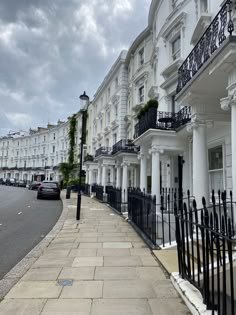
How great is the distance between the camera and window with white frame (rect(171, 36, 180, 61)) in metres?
13.7

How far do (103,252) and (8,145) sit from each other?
80200 mm

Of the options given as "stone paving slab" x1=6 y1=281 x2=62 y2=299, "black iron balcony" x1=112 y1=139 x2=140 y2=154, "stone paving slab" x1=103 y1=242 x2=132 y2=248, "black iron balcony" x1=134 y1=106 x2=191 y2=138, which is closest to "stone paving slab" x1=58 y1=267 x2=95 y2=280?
"stone paving slab" x1=6 y1=281 x2=62 y2=299

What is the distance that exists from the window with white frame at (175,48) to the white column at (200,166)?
26.1 ft

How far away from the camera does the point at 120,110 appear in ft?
79.0

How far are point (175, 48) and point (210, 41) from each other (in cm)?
896

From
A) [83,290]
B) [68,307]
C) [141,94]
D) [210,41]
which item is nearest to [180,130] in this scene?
[210,41]

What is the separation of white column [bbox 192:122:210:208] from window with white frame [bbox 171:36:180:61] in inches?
313

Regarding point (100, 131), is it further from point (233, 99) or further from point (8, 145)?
point (8, 145)

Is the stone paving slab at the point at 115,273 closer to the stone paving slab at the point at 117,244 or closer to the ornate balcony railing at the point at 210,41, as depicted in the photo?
the stone paving slab at the point at 117,244

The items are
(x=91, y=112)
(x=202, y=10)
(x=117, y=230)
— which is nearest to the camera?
(x=117, y=230)

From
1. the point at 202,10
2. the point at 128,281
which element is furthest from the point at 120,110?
the point at 128,281

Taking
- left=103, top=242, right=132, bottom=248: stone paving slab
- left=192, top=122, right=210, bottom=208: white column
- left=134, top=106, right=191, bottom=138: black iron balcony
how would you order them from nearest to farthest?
left=103, top=242, right=132, bottom=248: stone paving slab, left=192, top=122, right=210, bottom=208: white column, left=134, top=106, right=191, bottom=138: black iron balcony

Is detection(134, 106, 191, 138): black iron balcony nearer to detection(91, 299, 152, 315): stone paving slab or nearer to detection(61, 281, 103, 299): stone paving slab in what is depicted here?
detection(61, 281, 103, 299): stone paving slab

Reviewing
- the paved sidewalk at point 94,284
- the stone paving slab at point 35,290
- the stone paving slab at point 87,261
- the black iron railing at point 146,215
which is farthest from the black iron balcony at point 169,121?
the stone paving slab at point 35,290
